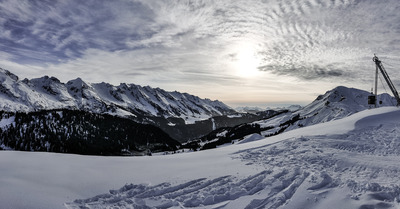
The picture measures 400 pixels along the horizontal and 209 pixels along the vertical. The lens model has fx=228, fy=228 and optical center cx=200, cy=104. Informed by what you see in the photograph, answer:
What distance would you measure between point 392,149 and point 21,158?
29.5m

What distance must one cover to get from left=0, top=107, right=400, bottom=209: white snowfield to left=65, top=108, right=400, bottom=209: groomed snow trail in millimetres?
47

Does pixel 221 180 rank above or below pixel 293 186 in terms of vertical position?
below

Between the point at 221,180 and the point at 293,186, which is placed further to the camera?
the point at 221,180

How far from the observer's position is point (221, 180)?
14.1m

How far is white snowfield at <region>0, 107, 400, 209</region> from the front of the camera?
11133 millimetres

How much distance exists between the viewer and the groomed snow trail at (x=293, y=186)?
35.9ft

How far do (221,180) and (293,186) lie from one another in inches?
163

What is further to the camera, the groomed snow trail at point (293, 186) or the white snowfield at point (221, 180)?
the white snowfield at point (221, 180)

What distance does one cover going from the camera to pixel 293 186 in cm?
1245

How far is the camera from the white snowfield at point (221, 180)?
11.1 metres

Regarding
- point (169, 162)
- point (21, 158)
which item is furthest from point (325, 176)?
point (21, 158)

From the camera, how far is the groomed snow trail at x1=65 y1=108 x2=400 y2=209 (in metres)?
10.9

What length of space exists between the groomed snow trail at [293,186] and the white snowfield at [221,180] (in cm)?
5

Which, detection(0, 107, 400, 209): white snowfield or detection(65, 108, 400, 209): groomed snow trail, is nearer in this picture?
detection(65, 108, 400, 209): groomed snow trail
